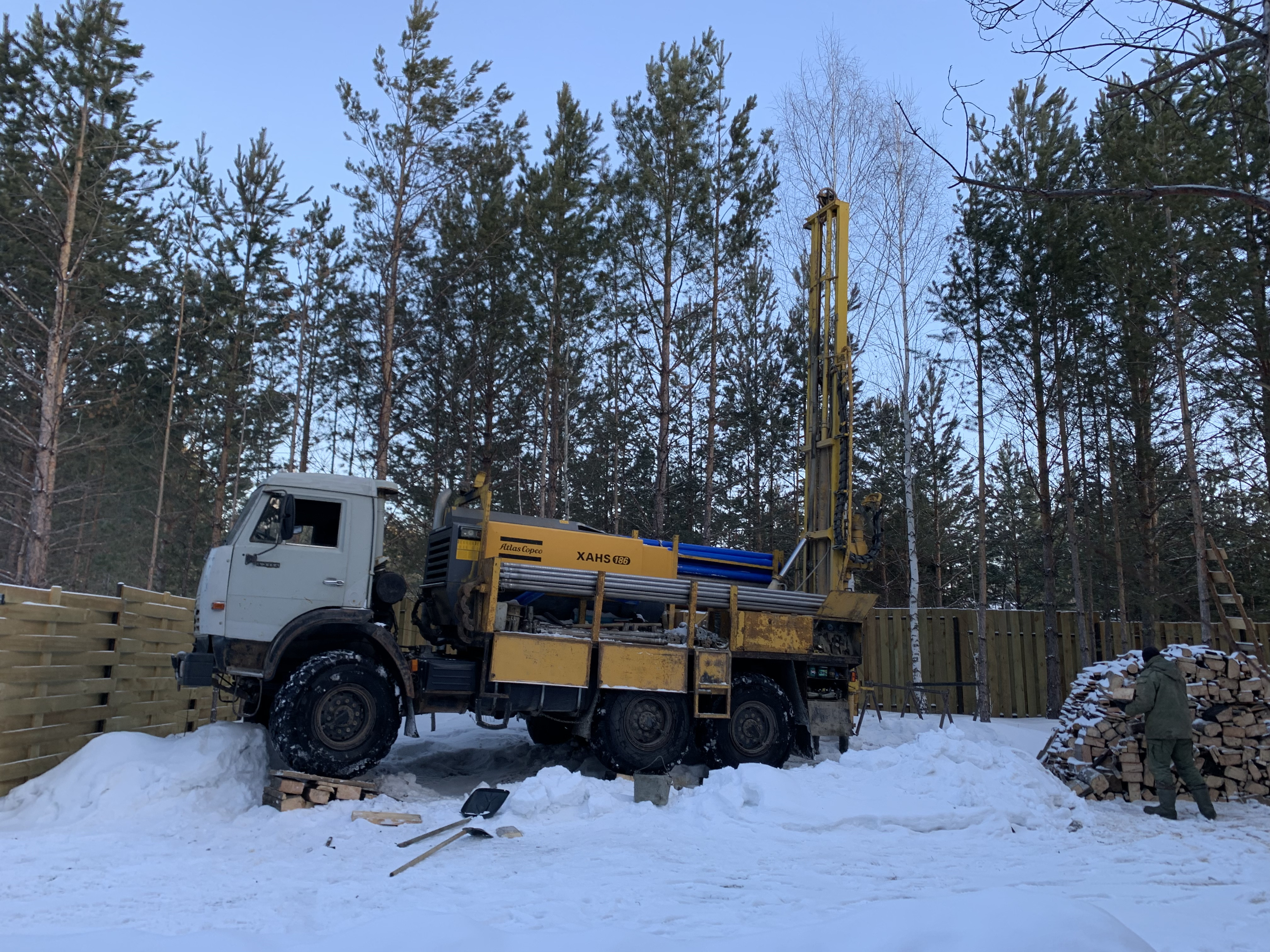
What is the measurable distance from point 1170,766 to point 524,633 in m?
6.73

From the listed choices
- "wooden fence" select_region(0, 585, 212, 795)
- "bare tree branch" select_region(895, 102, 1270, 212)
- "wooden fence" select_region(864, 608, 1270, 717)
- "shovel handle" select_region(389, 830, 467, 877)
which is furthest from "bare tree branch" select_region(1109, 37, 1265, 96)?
"wooden fence" select_region(864, 608, 1270, 717)

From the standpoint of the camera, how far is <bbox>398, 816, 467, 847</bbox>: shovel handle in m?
6.55

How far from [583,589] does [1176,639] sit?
1400 cm

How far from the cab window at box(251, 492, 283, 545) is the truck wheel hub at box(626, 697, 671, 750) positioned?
13.9 ft

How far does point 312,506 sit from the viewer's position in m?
9.31

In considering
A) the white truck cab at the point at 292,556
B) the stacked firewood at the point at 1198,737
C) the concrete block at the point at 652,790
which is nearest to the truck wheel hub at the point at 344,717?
the white truck cab at the point at 292,556

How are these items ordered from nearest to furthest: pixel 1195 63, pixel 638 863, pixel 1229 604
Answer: pixel 1195 63
pixel 638 863
pixel 1229 604

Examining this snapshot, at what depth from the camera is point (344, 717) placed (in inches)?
335

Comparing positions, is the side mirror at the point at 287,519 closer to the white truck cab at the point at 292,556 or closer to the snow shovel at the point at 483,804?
the white truck cab at the point at 292,556

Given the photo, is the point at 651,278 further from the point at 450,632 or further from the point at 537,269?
the point at 450,632

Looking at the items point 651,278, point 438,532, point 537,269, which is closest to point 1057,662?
point 651,278

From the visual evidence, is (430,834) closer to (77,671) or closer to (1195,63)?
(77,671)

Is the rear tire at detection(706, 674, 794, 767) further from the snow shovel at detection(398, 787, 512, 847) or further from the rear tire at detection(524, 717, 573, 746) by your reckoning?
the snow shovel at detection(398, 787, 512, 847)

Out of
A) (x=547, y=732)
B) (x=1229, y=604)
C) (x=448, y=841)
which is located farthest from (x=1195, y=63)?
(x=1229, y=604)
